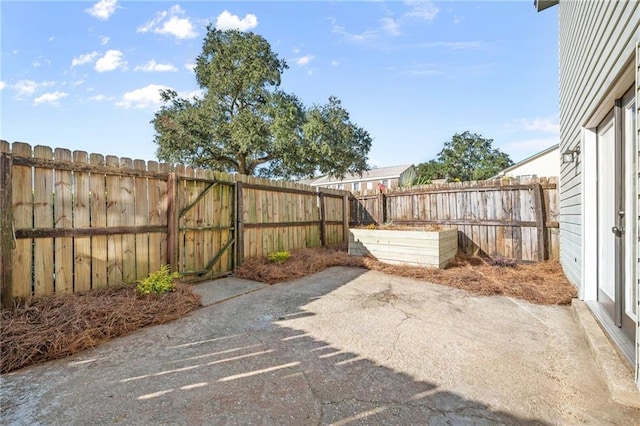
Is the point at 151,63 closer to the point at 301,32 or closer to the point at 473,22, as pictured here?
the point at 301,32

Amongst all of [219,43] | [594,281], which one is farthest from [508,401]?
[219,43]

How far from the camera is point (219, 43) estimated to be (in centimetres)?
1145

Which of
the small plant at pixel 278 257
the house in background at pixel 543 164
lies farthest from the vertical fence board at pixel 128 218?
the house in background at pixel 543 164

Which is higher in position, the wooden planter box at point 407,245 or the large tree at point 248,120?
the large tree at point 248,120

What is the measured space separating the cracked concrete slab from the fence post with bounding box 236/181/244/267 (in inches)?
73.6

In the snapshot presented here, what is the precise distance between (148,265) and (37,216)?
→ 1290 millimetres

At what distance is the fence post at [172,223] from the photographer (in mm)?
3975

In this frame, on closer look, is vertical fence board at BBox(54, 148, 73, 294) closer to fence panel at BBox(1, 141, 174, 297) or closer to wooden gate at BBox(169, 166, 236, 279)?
fence panel at BBox(1, 141, 174, 297)

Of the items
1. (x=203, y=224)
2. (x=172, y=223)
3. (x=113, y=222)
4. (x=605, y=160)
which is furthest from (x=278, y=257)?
(x=605, y=160)

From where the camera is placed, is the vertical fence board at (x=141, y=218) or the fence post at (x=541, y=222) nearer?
the vertical fence board at (x=141, y=218)

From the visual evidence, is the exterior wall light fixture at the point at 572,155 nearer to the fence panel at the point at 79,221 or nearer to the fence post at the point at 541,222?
the fence post at the point at 541,222

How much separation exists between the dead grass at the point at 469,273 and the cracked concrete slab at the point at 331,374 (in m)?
0.63

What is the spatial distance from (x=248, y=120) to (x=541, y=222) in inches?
385

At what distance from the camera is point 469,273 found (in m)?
4.76
